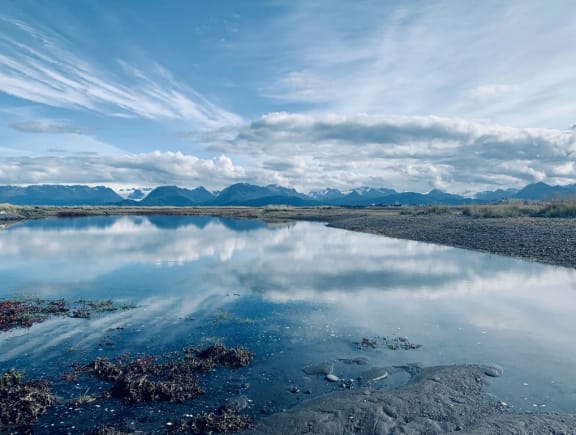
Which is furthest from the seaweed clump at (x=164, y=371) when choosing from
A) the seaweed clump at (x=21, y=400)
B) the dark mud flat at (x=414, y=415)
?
the dark mud flat at (x=414, y=415)

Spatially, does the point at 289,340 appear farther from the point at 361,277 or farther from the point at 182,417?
the point at 361,277

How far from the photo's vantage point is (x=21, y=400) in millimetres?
12344

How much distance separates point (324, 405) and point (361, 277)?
2180 cm

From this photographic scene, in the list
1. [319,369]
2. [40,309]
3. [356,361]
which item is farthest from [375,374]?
[40,309]

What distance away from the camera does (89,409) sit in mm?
12422

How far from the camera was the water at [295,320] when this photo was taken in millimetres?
13906

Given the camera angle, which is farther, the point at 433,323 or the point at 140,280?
the point at 140,280

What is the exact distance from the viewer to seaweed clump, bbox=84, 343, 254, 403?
520 inches

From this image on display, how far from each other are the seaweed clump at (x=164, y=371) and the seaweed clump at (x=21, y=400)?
1874mm

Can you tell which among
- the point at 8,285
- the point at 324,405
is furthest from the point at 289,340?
the point at 8,285

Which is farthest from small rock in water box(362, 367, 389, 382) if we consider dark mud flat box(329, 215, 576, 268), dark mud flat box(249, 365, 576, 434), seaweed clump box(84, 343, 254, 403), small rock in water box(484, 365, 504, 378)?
dark mud flat box(329, 215, 576, 268)

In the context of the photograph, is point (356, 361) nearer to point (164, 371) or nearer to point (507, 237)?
point (164, 371)

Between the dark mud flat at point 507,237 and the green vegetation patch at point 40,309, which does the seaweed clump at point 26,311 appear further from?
the dark mud flat at point 507,237

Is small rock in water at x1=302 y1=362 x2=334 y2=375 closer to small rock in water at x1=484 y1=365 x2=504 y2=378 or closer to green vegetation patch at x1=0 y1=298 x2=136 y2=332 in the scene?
small rock in water at x1=484 y1=365 x2=504 y2=378
